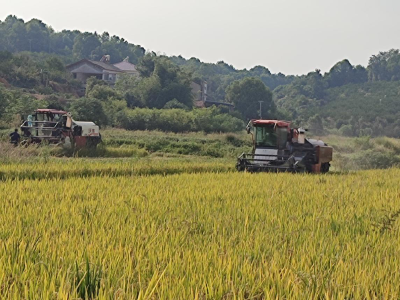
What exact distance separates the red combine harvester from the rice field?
13358 millimetres

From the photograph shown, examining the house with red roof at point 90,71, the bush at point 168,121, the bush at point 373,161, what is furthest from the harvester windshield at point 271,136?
the house with red roof at point 90,71

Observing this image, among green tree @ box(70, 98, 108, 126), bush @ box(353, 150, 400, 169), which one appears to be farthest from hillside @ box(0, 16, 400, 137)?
bush @ box(353, 150, 400, 169)

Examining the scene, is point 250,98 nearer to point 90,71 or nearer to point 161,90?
point 161,90

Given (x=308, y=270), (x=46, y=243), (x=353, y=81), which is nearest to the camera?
(x=308, y=270)

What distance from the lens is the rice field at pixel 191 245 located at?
309 centimetres

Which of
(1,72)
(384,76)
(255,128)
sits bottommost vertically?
(255,128)

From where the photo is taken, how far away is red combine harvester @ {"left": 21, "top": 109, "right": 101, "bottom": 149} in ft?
71.7

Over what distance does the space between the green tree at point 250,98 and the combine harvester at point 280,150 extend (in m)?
58.6

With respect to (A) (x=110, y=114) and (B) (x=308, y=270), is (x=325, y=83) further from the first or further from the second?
(B) (x=308, y=270)

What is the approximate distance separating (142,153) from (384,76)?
134919mm

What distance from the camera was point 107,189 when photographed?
8.90 metres

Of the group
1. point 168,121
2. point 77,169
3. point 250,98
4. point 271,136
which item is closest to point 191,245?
point 77,169

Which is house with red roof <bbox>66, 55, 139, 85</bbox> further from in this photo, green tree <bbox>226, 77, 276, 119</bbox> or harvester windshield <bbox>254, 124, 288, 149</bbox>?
harvester windshield <bbox>254, 124, 288, 149</bbox>

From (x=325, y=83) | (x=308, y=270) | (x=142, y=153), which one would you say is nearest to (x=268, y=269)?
(x=308, y=270)
